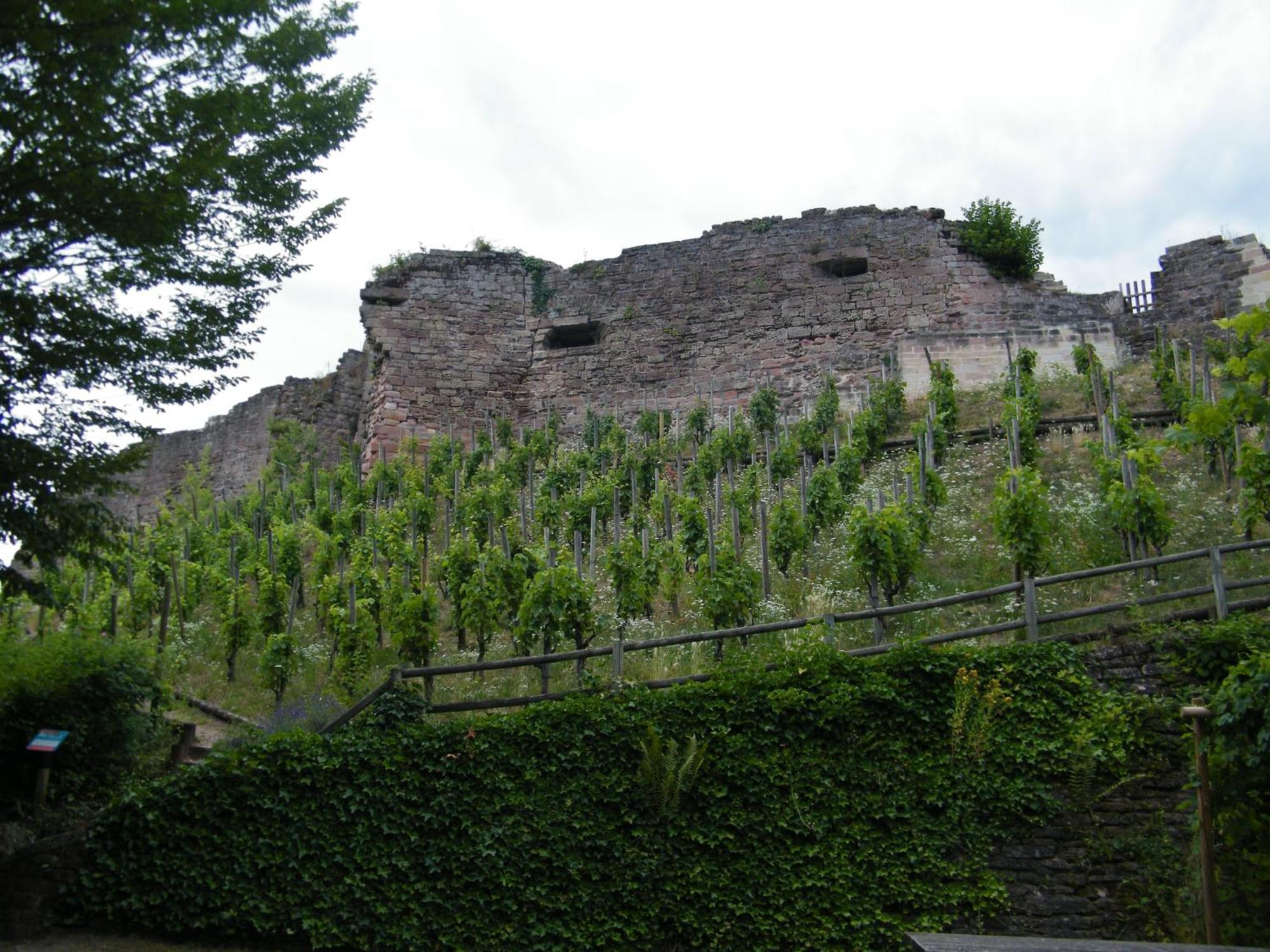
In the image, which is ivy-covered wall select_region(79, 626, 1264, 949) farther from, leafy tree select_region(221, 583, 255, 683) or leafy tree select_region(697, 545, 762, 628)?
leafy tree select_region(221, 583, 255, 683)

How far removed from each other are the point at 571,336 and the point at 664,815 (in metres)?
13.4

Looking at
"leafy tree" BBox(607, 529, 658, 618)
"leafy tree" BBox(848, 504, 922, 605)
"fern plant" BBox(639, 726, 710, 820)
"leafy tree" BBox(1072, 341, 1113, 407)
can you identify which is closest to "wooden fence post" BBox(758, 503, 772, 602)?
"leafy tree" BBox(848, 504, 922, 605)

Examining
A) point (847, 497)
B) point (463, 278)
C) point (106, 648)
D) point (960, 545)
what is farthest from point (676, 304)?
point (106, 648)

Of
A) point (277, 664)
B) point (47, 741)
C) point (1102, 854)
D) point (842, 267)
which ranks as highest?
point (842, 267)

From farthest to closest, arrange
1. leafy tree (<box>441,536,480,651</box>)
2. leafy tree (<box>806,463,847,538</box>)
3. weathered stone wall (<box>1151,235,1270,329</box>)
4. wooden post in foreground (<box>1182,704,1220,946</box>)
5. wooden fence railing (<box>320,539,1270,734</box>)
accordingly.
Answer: weathered stone wall (<box>1151,235,1270,329</box>)
leafy tree (<box>806,463,847,538</box>)
leafy tree (<box>441,536,480,651</box>)
wooden fence railing (<box>320,539,1270,734</box>)
wooden post in foreground (<box>1182,704,1220,946</box>)

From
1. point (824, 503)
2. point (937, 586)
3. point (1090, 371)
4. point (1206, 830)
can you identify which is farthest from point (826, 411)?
point (1206, 830)

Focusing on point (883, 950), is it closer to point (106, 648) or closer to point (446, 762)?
point (446, 762)

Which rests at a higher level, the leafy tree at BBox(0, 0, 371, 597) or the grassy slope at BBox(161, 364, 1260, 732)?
the leafy tree at BBox(0, 0, 371, 597)

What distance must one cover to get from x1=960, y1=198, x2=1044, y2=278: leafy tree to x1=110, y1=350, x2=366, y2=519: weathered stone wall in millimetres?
9974

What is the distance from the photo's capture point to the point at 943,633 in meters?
9.25

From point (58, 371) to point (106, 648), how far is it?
8.38 ft

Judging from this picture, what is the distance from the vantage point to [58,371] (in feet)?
24.0

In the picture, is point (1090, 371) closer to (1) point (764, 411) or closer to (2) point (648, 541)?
(1) point (764, 411)

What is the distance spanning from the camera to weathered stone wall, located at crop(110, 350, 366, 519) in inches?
824
